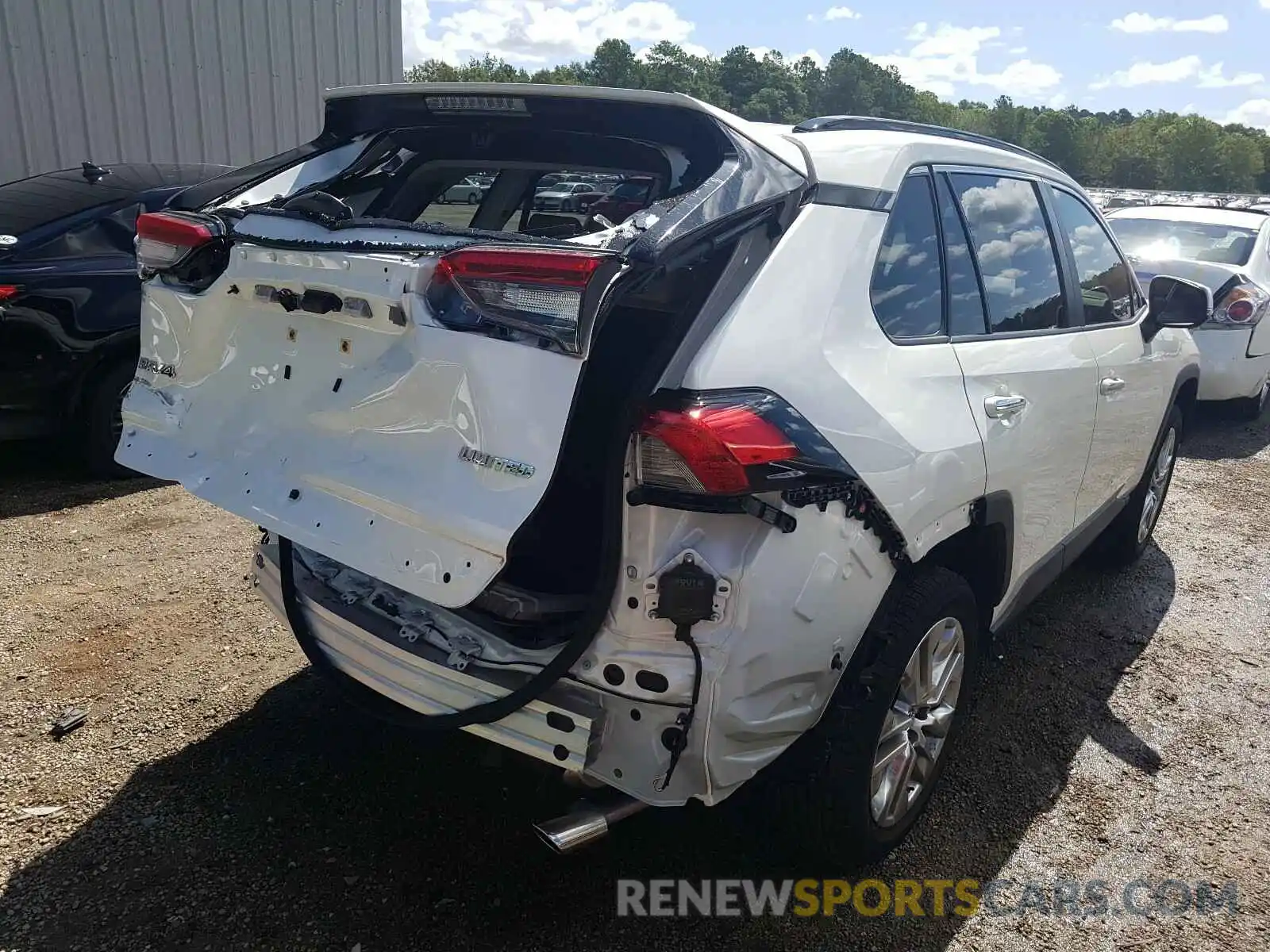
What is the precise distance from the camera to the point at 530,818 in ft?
9.04

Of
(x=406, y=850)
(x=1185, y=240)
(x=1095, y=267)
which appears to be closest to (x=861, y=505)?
(x=406, y=850)

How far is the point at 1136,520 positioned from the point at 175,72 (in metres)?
8.66

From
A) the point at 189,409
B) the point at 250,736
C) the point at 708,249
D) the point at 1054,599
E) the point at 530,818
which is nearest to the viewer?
the point at 708,249

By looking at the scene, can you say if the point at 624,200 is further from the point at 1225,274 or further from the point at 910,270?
the point at 1225,274

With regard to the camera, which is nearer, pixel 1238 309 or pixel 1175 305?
pixel 1175 305

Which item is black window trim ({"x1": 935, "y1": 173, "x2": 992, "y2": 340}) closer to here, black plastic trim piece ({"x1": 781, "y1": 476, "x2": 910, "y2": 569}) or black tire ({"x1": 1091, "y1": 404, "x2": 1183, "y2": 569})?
black plastic trim piece ({"x1": 781, "y1": 476, "x2": 910, "y2": 569})

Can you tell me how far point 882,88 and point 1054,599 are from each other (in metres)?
115

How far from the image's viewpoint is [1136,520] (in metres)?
4.57

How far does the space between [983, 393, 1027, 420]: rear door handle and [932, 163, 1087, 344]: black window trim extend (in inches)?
7.0

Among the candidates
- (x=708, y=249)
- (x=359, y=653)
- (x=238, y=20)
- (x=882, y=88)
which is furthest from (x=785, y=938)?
(x=882, y=88)

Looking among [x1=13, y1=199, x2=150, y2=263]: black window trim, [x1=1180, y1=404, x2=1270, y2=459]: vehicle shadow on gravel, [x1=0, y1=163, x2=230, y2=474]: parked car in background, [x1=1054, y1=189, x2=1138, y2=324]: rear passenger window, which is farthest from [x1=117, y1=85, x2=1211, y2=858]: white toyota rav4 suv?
[x1=1180, y1=404, x2=1270, y2=459]: vehicle shadow on gravel

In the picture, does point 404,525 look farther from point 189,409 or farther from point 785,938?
point 785,938

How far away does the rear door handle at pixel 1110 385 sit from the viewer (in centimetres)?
340

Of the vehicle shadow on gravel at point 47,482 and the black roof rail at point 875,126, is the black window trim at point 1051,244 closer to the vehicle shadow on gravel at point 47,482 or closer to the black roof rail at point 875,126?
the black roof rail at point 875,126
